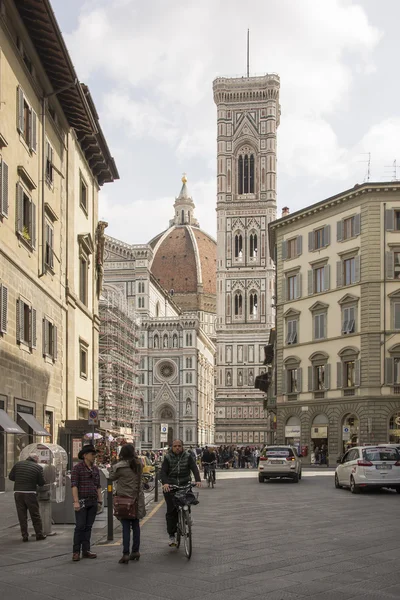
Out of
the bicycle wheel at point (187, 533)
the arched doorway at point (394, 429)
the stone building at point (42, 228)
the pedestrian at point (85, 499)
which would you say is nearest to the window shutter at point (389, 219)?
the arched doorway at point (394, 429)

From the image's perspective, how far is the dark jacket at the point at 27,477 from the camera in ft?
45.7

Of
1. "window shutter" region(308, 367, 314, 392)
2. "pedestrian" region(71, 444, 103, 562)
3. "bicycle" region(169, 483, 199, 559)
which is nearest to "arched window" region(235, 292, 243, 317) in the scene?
"window shutter" region(308, 367, 314, 392)

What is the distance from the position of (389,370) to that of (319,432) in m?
7.51

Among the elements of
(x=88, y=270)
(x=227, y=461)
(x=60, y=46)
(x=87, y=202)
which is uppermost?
(x=60, y=46)

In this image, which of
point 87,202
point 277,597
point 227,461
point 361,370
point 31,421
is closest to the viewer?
point 277,597

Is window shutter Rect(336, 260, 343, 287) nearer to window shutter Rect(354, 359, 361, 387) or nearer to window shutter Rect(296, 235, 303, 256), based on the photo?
window shutter Rect(296, 235, 303, 256)

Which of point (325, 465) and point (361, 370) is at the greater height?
point (361, 370)

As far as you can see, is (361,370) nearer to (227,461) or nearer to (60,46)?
(227,461)

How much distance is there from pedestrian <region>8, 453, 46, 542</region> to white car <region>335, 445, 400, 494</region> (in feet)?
46.6

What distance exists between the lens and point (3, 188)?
74.6 ft

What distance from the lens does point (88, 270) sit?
121 feet

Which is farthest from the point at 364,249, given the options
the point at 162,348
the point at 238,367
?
the point at 162,348

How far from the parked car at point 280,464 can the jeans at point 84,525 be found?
23.4 m

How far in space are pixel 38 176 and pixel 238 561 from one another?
18.1m
